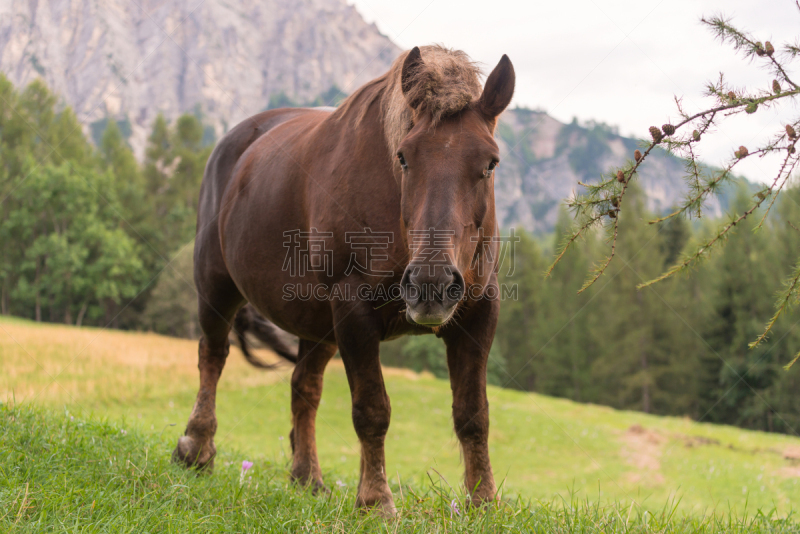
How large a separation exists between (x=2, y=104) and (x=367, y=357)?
50.6m

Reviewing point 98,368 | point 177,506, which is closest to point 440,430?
point 98,368

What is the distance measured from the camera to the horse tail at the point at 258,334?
5.79 meters

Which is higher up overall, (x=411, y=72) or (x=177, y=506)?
(x=411, y=72)

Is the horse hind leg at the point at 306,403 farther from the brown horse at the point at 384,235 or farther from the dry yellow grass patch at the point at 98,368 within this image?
the dry yellow grass patch at the point at 98,368

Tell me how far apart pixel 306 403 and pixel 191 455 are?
1055mm

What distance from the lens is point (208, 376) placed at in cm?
496

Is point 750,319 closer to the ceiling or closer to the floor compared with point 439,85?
closer to the floor

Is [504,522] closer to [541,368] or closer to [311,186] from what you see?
[311,186]

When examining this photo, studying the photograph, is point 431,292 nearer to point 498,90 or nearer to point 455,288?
point 455,288

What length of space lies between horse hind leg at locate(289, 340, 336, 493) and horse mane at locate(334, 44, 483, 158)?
237 cm

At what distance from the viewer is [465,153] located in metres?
2.70

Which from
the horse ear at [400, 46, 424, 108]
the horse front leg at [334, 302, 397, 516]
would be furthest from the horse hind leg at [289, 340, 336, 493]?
the horse ear at [400, 46, 424, 108]

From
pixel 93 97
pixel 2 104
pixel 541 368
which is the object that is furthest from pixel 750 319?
pixel 93 97

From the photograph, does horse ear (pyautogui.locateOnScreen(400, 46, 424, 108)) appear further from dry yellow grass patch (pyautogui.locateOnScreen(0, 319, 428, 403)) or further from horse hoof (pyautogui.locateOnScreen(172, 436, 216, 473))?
dry yellow grass patch (pyautogui.locateOnScreen(0, 319, 428, 403))
